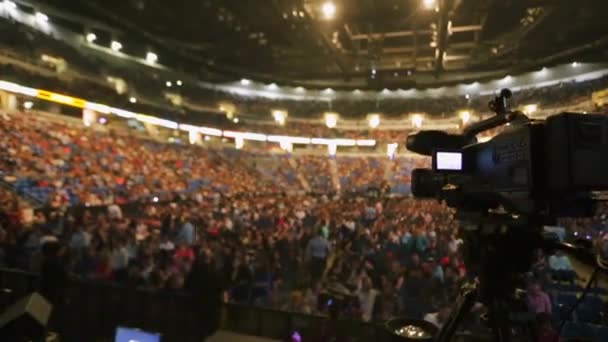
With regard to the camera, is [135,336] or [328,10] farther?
[328,10]

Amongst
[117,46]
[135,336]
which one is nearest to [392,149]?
[117,46]

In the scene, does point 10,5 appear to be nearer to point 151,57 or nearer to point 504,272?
point 151,57

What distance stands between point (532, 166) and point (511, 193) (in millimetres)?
125

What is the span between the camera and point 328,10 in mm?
9867

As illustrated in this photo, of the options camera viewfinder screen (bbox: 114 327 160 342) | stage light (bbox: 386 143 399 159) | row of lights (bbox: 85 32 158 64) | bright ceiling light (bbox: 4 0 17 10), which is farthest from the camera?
stage light (bbox: 386 143 399 159)

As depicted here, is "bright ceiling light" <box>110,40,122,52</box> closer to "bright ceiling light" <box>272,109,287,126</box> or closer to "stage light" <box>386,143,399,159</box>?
"bright ceiling light" <box>272,109,287,126</box>

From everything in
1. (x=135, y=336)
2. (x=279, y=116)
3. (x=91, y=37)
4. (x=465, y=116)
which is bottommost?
(x=135, y=336)

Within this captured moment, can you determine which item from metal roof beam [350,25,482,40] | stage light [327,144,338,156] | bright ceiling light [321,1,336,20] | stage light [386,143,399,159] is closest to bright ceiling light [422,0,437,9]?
metal roof beam [350,25,482,40]

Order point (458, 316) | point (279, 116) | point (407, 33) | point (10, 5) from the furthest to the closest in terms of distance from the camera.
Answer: point (279, 116) < point (10, 5) < point (407, 33) < point (458, 316)

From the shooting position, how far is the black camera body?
1.08 metres

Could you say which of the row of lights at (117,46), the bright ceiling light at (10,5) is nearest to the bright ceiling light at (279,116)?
the row of lights at (117,46)

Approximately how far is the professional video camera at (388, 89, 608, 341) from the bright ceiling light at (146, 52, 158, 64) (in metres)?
19.9

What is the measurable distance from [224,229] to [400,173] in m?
14.7

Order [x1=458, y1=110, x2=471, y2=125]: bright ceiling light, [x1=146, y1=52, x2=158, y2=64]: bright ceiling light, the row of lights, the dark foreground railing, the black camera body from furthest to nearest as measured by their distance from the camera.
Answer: [x1=146, y1=52, x2=158, y2=64]: bright ceiling light
[x1=458, y1=110, x2=471, y2=125]: bright ceiling light
the row of lights
the dark foreground railing
the black camera body
